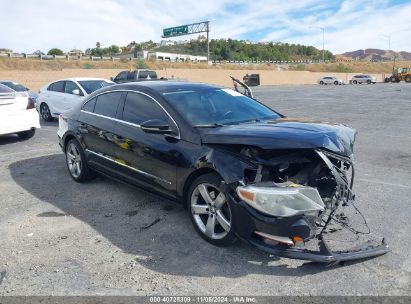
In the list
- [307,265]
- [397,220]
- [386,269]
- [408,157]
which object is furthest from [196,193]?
[408,157]

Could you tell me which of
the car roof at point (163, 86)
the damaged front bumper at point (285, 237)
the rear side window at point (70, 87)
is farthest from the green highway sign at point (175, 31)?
the damaged front bumper at point (285, 237)

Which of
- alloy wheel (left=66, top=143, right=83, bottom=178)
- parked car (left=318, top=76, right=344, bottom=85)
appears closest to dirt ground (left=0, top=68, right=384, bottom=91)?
parked car (left=318, top=76, right=344, bottom=85)

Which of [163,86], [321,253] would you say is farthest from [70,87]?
[321,253]

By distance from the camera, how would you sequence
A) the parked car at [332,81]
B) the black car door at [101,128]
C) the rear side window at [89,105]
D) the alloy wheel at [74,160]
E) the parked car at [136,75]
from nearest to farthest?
1. the black car door at [101,128]
2. the rear side window at [89,105]
3. the alloy wheel at [74,160]
4. the parked car at [136,75]
5. the parked car at [332,81]

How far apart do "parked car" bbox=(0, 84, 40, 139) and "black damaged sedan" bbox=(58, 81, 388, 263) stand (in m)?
5.11

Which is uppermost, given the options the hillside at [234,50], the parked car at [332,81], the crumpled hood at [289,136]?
the hillside at [234,50]

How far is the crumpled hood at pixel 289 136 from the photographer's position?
11.3 ft

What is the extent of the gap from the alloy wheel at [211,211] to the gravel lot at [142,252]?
0.55ft

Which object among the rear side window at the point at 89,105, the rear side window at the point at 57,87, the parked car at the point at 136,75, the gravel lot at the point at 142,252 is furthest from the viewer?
the parked car at the point at 136,75

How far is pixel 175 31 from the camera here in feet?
225

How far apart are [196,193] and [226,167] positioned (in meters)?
0.55

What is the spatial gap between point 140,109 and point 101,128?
2.81 feet

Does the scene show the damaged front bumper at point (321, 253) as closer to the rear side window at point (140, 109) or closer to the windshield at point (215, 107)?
the windshield at point (215, 107)

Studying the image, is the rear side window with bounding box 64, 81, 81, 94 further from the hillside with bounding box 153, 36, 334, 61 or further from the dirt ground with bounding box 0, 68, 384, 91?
the hillside with bounding box 153, 36, 334, 61
